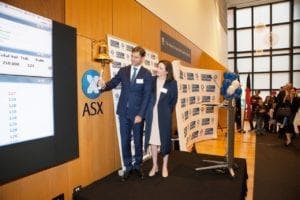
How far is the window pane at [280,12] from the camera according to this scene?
12820 millimetres

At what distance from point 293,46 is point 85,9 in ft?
41.6

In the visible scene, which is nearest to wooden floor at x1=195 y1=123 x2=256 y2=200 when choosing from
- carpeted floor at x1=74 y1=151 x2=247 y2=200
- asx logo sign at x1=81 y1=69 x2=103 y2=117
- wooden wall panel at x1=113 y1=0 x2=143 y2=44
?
carpeted floor at x1=74 y1=151 x2=247 y2=200

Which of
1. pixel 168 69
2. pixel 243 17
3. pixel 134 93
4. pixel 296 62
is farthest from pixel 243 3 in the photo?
pixel 134 93

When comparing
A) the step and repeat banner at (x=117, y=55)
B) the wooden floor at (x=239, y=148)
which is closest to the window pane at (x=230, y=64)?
the wooden floor at (x=239, y=148)

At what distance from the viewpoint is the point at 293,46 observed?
12.6 meters

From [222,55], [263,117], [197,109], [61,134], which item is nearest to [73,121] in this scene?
[61,134]

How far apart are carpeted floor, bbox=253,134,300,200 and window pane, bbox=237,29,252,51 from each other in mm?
7909

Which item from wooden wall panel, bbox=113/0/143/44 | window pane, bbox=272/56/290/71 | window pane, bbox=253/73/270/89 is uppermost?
window pane, bbox=272/56/290/71

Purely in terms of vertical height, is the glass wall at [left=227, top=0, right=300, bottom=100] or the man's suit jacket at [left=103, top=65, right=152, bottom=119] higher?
the glass wall at [left=227, top=0, right=300, bottom=100]

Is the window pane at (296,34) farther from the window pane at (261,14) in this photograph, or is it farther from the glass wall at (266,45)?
the window pane at (261,14)

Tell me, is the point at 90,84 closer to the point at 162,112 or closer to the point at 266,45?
the point at 162,112

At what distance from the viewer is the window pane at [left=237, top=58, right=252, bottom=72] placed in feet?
44.3

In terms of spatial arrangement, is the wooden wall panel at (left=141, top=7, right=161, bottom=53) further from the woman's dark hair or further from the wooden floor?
the wooden floor

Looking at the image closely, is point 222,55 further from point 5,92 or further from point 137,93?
point 5,92
